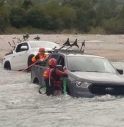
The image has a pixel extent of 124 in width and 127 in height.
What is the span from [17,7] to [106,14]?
38161 millimetres

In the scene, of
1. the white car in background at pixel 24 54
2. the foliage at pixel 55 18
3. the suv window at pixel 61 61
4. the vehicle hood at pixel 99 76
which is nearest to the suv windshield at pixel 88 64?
the suv window at pixel 61 61

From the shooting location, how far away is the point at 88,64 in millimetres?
18562

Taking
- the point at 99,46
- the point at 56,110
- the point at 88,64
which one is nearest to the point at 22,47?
the point at 88,64

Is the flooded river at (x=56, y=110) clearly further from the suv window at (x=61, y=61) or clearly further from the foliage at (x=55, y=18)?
the foliage at (x=55, y=18)

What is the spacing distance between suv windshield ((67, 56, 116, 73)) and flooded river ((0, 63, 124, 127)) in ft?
3.95

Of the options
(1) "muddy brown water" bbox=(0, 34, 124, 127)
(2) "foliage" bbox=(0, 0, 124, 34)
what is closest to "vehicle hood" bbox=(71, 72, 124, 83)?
(1) "muddy brown water" bbox=(0, 34, 124, 127)

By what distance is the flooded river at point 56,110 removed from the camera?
13398 millimetres

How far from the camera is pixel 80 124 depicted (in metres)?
13.1

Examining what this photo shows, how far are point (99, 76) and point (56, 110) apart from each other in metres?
2.33

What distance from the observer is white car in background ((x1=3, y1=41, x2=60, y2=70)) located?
28.6 metres

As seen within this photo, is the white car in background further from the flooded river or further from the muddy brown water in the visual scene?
the flooded river

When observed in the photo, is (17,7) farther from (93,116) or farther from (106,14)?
(93,116)

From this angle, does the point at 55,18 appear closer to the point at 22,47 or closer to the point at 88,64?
the point at 22,47

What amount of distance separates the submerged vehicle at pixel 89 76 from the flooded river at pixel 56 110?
0.71 ft
